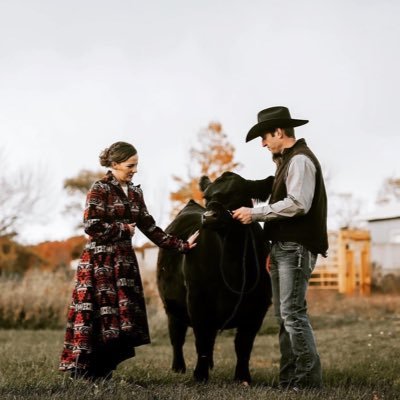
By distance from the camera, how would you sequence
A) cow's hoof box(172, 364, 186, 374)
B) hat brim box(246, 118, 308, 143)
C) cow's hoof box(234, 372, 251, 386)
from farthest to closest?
cow's hoof box(172, 364, 186, 374), cow's hoof box(234, 372, 251, 386), hat brim box(246, 118, 308, 143)

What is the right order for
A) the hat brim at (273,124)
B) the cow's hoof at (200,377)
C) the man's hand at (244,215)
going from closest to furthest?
the man's hand at (244,215)
the hat brim at (273,124)
the cow's hoof at (200,377)

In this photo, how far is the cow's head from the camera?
6.01 m

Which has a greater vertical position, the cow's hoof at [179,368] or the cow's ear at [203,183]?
the cow's ear at [203,183]

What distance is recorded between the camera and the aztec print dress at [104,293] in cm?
578

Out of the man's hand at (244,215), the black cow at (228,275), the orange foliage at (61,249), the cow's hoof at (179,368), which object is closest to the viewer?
the man's hand at (244,215)

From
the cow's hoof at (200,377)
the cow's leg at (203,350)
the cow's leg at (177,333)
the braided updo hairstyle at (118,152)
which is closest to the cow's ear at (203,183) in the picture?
the braided updo hairstyle at (118,152)

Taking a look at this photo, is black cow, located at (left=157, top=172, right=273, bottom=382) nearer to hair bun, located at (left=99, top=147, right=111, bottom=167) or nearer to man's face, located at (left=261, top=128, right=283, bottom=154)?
man's face, located at (left=261, top=128, right=283, bottom=154)

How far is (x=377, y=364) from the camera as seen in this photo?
807 cm

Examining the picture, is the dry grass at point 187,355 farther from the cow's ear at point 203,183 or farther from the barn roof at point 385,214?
the barn roof at point 385,214

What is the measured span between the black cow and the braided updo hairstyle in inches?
30.8

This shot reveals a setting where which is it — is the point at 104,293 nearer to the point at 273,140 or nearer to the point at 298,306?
the point at 298,306

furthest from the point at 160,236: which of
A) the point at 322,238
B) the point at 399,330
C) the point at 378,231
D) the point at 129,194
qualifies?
A: the point at 378,231

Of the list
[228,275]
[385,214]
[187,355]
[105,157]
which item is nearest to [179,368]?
[228,275]

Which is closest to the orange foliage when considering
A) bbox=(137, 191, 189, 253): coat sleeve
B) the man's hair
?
bbox=(137, 191, 189, 253): coat sleeve
